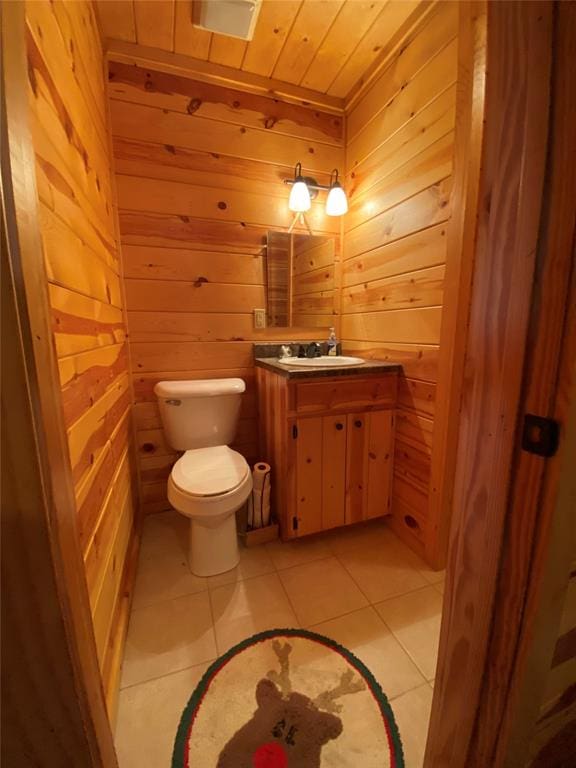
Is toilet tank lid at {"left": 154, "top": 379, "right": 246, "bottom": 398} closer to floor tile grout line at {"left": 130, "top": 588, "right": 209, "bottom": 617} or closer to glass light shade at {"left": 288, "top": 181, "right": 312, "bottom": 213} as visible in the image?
floor tile grout line at {"left": 130, "top": 588, "right": 209, "bottom": 617}

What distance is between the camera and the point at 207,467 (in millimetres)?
1406

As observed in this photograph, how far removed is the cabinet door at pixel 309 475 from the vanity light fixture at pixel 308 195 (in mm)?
1245

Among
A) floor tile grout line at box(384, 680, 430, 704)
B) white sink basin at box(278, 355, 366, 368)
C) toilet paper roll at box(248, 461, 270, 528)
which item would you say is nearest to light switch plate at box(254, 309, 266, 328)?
white sink basin at box(278, 355, 366, 368)

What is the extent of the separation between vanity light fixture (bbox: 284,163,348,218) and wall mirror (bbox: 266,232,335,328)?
6.2 inches

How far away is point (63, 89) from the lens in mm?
829

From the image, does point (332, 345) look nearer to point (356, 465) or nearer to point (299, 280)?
point (299, 280)

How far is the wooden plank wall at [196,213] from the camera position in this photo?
1569 millimetres

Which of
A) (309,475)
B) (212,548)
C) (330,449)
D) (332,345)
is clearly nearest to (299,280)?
(332,345)

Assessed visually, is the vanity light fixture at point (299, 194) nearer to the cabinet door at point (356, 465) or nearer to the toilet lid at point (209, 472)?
the cabinet door at point (356, 465)

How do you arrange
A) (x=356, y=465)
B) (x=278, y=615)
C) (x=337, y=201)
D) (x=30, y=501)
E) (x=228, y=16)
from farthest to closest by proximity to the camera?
(x=337, y=201) → (x=356, y=465) → (x=228, y=16) → (x=278, y=615) → (x=30, y=501)

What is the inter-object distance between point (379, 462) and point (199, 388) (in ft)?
3.32

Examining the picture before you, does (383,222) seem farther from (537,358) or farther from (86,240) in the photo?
(537,358)

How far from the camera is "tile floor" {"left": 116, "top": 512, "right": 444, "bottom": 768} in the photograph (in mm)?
885

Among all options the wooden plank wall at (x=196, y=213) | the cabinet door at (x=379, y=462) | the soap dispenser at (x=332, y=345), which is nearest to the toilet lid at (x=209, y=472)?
the wooden plank wall at (x=196, y=213)
